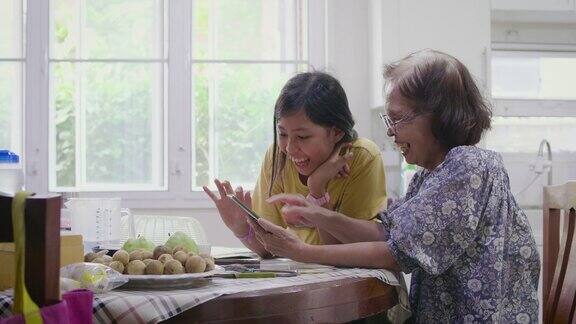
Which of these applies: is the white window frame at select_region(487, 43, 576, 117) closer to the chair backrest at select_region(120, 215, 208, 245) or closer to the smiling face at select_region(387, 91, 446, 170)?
the chair backrest at select_region(120, 215, 208, 245)

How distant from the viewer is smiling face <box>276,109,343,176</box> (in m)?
2.01

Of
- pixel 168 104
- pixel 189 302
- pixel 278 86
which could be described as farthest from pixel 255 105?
pixel 189 302

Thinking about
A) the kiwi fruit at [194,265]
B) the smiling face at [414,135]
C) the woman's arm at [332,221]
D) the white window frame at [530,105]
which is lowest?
the kiwi fruit at [194,265]

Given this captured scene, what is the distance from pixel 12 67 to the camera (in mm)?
3879

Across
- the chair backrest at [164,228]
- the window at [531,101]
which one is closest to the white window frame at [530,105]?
the window at [531,101]

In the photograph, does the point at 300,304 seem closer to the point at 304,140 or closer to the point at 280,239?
the point at 280,239

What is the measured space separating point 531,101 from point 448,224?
2.55m

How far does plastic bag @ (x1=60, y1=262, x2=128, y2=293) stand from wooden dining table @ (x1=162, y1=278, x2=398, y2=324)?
0.13 m

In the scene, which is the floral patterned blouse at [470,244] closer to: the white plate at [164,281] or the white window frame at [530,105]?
the white plate at [164,281]

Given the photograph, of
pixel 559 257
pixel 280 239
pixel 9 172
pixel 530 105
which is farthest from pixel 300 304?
pixel 530 105

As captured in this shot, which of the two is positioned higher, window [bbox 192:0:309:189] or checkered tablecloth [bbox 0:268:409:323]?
Result: window [bbox 192:0:309:189]

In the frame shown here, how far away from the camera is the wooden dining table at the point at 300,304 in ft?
4.15

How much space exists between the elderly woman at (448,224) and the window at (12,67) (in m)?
2.46

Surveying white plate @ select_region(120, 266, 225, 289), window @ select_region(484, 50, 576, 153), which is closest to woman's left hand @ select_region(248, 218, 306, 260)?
white plate @ select_region(120, 266, 225, 289)
